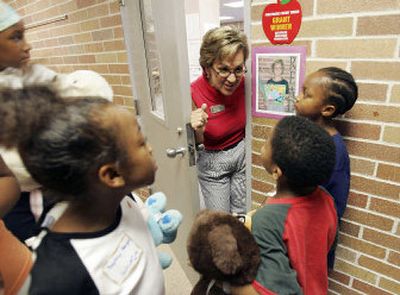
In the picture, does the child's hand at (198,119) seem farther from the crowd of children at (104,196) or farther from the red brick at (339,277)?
the red brick at (339,277)

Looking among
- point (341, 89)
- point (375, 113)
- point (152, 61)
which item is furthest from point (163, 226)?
point (152, 61)

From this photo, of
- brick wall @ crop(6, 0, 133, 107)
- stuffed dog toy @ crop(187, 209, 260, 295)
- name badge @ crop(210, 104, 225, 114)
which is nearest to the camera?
stuffed dog toy @ crop(187, 209, 260, 295)

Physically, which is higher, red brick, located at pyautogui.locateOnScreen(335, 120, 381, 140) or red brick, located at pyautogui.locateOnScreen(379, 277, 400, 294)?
red brick, located at pyautogui.locateOnScreen(335, 120, 381, 140)

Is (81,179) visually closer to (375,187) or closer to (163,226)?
(163,226)

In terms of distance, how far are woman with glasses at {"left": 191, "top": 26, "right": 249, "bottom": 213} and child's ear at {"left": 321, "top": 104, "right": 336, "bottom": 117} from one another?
571 millimetres

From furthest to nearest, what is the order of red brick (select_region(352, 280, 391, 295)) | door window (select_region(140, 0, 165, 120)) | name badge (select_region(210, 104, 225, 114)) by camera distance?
door window (select_region(140, 0, 165, 120)), name badge (select_region(210, 104, 225, 114)), red brick (select_region(352, 280, 391, 295))

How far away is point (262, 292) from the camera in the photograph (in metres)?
0.78

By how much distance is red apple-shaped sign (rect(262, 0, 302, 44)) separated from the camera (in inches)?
43.9

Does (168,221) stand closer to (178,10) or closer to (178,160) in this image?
(178,160)

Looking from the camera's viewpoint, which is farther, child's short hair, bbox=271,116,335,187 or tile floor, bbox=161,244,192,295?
tile floor, bbox=161,244,192,295

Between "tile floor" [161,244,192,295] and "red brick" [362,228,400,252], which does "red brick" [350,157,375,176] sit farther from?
"tile floor" [161,244,192,295]

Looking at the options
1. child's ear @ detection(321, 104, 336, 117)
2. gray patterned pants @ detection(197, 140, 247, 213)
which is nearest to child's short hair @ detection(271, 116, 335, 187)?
child's ear @ detection(321, 104, 336, 117)

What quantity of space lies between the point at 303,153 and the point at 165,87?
96cm

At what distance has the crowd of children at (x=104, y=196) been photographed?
571 mm
